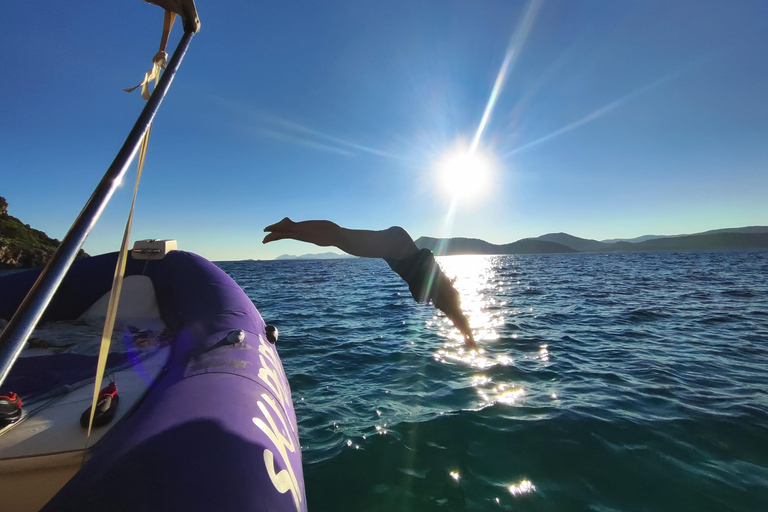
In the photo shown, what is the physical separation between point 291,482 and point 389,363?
5.24 metres

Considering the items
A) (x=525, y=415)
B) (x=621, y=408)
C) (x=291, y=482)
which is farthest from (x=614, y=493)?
(x=291, y=482)

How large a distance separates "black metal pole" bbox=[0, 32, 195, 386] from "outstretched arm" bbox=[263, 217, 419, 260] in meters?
0.78

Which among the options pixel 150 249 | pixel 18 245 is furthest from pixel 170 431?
pixel 18 245

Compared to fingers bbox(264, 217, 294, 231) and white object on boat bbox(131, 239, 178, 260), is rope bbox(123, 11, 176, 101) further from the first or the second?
white object on boat bbox(131, 239, 178, 260)

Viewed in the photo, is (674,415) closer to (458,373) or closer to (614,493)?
(614,493)

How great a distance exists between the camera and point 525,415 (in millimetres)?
4598

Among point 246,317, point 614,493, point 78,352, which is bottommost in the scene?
point 614,493

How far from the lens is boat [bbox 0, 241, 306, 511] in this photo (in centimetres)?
140

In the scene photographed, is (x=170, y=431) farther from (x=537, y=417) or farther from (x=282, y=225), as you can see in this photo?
(x=537, y=417)

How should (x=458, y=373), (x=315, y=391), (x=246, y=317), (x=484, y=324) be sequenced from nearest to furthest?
(x=246, y=317), (x=315, y=391), (x=458, y=373), (x=484, y=324)

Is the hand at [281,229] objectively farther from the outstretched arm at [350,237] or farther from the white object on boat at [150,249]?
the white object on boat at [150,249]

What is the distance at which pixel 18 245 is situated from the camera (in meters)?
46.5

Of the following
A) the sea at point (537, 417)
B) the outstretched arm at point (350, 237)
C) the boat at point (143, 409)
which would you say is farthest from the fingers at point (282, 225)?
the sea at point (537, 417)

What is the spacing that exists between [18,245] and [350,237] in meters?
67.0
